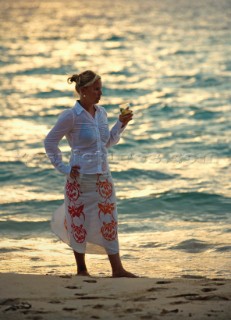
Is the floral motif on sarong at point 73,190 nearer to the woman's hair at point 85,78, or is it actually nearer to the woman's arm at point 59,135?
the woman's arm at point 59,135

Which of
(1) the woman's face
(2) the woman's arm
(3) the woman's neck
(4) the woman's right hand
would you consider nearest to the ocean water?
(4) the woman's right hand

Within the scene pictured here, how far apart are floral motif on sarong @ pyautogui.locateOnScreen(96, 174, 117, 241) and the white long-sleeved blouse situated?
11cm

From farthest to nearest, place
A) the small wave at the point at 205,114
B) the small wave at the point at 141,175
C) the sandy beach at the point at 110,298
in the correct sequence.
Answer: the small wave at the point at 205,114 → the small wave at the point at 141,175 → the sandy beach at the point at 110,298

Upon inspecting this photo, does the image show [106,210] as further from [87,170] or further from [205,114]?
[205,114]

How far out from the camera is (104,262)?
28.8 feet

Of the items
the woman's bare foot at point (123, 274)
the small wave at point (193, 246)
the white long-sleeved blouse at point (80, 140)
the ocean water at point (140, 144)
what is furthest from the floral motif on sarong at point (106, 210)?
the small wave at point (193, 246)

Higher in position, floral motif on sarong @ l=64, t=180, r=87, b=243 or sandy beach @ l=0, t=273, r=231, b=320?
floral motif on sarong @ l=64, t=180, r=87, b=243

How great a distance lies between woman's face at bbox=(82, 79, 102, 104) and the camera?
7.37 metres

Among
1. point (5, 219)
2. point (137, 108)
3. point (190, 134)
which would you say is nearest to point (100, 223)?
point (5, 219)

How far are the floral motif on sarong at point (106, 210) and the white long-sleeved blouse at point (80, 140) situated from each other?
4.4 inches

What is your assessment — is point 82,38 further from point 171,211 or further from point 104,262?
point 104,262

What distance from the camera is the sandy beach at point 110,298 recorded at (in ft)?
19.8

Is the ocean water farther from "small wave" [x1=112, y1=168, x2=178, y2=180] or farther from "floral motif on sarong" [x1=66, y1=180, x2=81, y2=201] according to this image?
"floral motif on sarong" [x1=66, y1=180, x2=81, y2=201]

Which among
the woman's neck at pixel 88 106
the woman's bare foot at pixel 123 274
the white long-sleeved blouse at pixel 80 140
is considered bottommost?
the woman's bare foot at pixel 123 274
